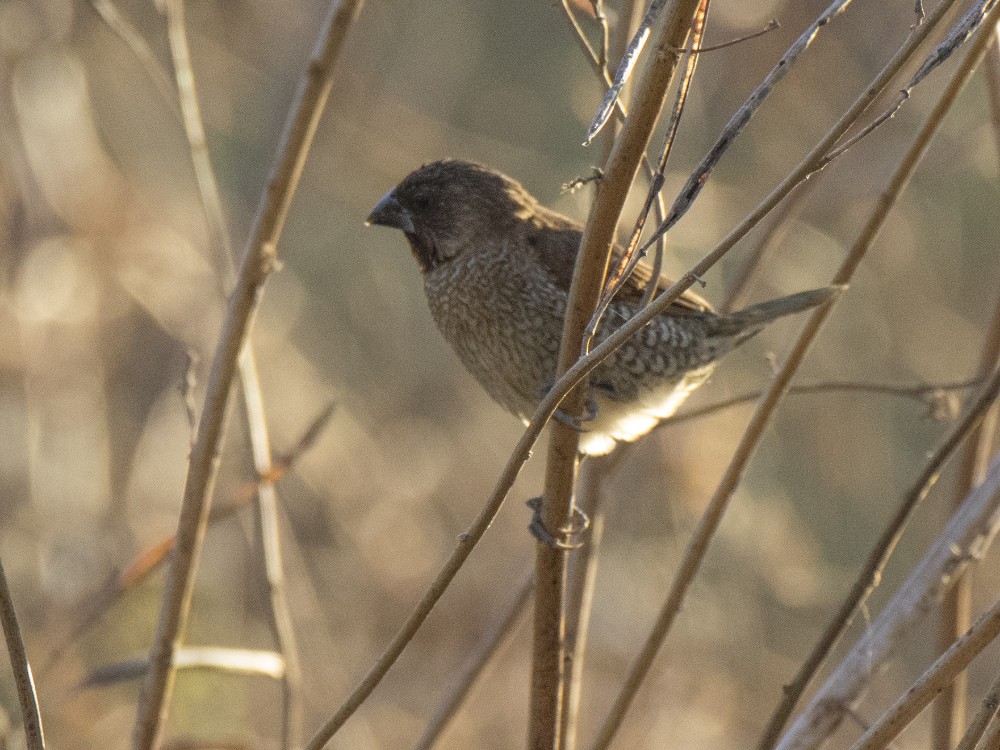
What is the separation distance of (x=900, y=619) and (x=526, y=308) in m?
1.26

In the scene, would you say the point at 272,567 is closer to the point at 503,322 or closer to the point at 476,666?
the point at 476,666

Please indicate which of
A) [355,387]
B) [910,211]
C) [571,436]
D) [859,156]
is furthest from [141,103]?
[571,436]

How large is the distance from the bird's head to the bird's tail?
1.98ft

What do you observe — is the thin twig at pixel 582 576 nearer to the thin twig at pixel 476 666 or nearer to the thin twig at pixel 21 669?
the thin twig at pixel 476 666

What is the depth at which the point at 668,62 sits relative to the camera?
138 centimetres

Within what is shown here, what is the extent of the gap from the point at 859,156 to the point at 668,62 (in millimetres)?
3555

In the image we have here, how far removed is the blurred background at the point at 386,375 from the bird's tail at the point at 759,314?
55 centimetres

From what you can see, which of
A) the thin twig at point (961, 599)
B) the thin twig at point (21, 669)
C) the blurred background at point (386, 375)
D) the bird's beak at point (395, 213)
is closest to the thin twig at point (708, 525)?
the thin twig at point (961, 599)

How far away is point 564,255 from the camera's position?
286 cm

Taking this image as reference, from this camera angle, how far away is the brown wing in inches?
112

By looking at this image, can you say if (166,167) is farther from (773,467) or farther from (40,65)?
(773,467)

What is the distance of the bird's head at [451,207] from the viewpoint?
3021 mm

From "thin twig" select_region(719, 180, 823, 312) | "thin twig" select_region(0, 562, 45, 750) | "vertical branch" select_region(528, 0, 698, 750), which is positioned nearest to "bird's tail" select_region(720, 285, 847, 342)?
"thin twig" select_region(719, 180, 823, 312)

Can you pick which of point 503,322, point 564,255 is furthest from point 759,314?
point 503,322
